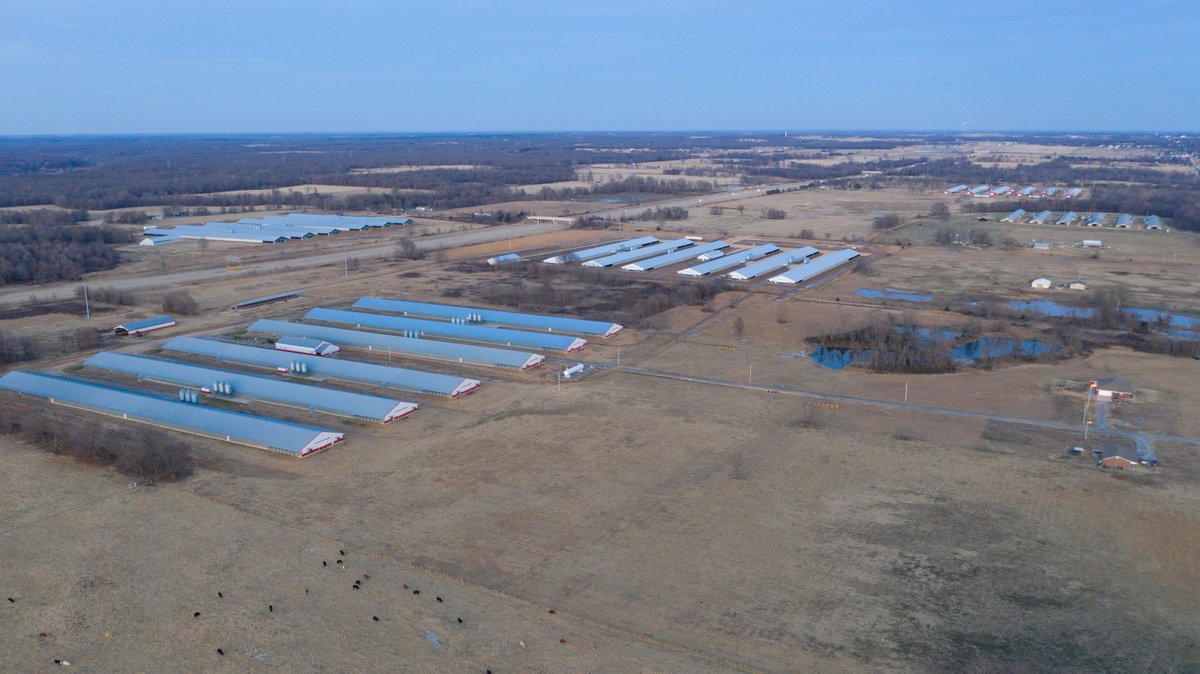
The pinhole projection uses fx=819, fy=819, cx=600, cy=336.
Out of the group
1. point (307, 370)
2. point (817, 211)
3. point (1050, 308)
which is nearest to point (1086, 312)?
point (1050, 308)

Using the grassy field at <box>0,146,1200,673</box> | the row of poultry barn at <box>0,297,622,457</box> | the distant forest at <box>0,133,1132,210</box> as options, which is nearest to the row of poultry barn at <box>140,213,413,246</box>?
the distant forest at <box>0,133,1132,210</box>

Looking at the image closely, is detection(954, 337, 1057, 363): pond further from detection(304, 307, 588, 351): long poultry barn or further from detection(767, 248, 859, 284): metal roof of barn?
detection(304, 307, 588, 351): long poultry barn

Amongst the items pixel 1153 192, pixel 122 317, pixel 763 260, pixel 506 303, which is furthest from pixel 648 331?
pixel 1153 192

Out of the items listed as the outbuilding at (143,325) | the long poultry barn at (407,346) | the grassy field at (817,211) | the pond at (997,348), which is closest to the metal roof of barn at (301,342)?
the long poultry barn at (407,346)

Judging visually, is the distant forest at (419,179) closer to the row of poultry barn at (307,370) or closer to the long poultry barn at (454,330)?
the long poultry barn at (454,330)

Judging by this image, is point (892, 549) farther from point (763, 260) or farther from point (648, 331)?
point (763, 260)
